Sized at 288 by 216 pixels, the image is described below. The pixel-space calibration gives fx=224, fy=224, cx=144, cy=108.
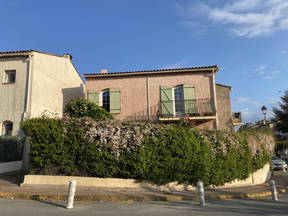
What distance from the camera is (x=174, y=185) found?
8812mm

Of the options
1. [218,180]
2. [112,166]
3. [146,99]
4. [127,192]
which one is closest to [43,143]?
[112,166]

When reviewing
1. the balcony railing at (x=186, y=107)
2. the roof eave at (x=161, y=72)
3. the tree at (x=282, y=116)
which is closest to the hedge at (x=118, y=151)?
the balcony railing at (x=186, y=107)

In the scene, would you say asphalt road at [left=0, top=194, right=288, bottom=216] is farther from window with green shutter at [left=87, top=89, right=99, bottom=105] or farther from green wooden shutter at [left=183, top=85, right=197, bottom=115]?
window with green shutter at [left=87, top=89, right=99, bottom=105]

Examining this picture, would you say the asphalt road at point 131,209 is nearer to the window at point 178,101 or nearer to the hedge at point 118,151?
the hedge at point 118,151

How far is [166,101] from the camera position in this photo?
50.6 feet

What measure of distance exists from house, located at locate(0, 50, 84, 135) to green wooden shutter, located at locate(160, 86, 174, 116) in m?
7.26

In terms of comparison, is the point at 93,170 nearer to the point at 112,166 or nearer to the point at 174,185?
the point at 112,166

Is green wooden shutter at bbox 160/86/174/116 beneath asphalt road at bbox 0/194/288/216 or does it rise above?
above

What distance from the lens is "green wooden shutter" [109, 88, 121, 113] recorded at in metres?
15.7

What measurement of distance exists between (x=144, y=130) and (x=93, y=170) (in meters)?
2.40

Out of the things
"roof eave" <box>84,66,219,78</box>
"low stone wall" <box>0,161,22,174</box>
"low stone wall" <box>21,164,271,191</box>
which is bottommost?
"low stone wall" <box>21,164,271,191</box>

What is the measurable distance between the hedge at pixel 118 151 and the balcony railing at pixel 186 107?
6.00 meters

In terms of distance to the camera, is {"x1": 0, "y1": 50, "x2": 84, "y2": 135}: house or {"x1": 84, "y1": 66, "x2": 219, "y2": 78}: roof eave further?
{"x1": 84, "y1": 66, "x2": 219, "y2": 78}: roof eave

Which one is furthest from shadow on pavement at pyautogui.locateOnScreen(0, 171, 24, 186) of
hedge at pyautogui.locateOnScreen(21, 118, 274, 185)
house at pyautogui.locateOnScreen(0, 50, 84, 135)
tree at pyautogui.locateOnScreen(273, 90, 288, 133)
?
tree at pyautogui.locateOnScreen(273, 90, 288, 133)
